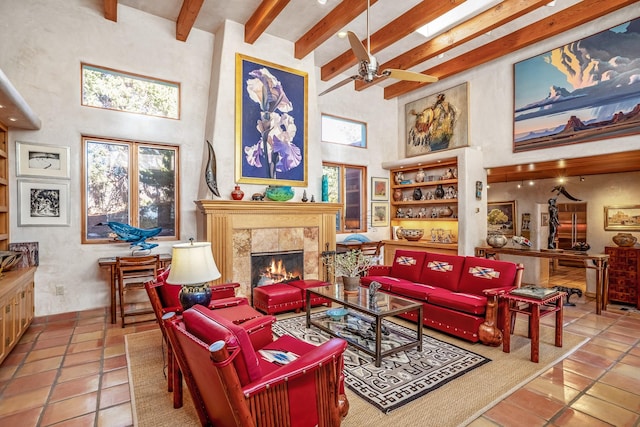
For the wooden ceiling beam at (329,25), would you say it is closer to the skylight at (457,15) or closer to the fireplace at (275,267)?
the skylight at (457,15)

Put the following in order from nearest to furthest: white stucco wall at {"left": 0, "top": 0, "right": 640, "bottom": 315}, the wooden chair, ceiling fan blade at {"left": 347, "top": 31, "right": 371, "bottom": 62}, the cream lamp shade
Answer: the cream lamp shade
ceiling fan blade at {"left": 347, "top": 31, "right": 371, "bottom": 62}
the wooden chair
white stucco wall at {"left": 0, "top": 0, "right": 640, "bottom": 315}

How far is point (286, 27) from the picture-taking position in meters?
5.48

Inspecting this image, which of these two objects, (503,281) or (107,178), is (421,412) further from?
(107,178)

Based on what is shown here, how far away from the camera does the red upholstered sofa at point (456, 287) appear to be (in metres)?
3.51

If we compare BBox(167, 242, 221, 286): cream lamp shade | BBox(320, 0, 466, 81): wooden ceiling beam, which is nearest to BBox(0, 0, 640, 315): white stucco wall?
BBox(320, 0, 466, 81): wooden ceiling beam

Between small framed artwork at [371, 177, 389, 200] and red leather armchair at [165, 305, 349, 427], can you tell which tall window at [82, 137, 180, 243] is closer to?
red leather armchair at [165, 305, 349, 427]

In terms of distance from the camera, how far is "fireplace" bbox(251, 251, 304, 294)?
5449mm

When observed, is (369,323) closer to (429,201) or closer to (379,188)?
(429,201)

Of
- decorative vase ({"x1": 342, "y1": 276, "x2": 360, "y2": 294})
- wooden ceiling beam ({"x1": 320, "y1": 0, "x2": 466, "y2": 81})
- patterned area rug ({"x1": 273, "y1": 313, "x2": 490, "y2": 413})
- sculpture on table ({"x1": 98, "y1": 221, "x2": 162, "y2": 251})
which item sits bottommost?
patterned area rug ({"x1": 273, "y1": 313, "x2": 490, "y2": 413})

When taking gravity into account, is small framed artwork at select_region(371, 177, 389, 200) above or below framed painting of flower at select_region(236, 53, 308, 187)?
below

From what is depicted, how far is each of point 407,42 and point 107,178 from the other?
5.57 m

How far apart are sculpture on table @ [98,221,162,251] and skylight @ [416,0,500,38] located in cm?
529

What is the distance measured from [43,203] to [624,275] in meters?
8.83

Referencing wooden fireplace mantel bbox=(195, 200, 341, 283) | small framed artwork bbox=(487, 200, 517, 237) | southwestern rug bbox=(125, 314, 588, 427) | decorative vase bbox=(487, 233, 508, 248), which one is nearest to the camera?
southwestern rug bbox=(125, 314, 588, 427)
